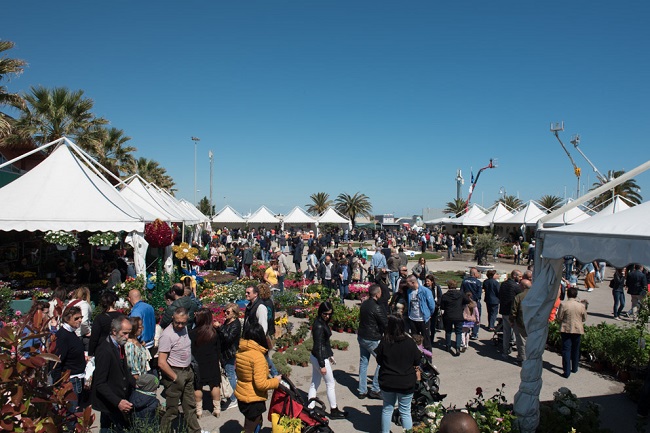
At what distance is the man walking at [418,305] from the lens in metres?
7.88

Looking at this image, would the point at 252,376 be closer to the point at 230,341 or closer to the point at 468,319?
the point at 230,341

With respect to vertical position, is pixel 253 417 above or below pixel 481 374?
above

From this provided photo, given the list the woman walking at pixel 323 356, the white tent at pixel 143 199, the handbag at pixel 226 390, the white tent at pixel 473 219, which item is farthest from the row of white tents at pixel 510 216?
the handbag at pixel 226 390

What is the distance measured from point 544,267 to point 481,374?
382 cm

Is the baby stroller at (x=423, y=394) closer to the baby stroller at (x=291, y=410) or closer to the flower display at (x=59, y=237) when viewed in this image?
the baby stroller at (x=291, y=410)

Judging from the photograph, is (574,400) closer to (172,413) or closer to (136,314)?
(172,413)

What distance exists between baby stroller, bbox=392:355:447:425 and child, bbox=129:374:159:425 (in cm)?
326

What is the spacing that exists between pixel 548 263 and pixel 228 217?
3641cm

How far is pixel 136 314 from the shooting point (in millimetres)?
6422

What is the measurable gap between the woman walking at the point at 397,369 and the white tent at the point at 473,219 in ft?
113

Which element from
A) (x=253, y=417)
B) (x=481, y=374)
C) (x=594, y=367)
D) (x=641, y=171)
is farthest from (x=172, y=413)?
(x=594, y=367)

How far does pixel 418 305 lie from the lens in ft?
25.9

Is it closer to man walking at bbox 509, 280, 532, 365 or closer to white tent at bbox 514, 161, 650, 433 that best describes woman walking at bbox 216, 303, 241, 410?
white tent at bbox 514, 161, 650, 433

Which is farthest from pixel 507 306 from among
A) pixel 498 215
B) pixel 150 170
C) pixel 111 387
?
pixel 150 170
